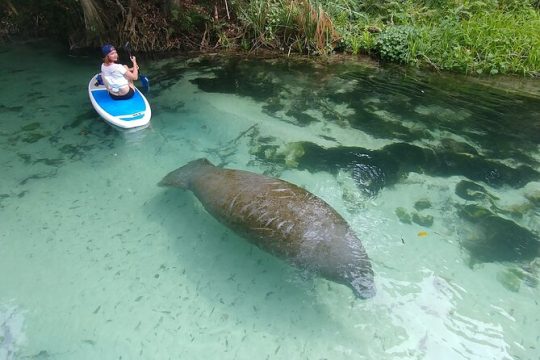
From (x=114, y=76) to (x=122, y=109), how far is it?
63cm

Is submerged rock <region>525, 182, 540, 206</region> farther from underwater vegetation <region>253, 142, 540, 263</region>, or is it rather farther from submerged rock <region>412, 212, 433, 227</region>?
submerged rock <region>412, 212, 433, 227</region>

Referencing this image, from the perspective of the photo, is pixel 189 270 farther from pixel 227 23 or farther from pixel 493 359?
pixel 227 23

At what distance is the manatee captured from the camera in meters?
3.67

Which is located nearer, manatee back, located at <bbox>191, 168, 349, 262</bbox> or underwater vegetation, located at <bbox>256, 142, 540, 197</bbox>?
manatee back, located at <bbox>191, 168, 349, 262</bbox>

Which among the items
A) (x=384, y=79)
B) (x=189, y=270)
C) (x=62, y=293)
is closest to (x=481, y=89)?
(x=384, y=79)

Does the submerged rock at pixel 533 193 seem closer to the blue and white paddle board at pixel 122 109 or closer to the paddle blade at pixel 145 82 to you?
the blue and white paddle board at pixel 122 109

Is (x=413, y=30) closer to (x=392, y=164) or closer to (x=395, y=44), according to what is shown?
(x=395, y=44)

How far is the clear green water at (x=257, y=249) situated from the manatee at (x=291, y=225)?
1.73ft

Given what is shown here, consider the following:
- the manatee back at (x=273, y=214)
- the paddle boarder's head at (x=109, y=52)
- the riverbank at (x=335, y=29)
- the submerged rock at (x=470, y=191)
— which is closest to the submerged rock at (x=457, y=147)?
the submerged rock at (x=470, y=191)

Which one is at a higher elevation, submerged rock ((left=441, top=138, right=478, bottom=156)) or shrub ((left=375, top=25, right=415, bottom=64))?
shrub ((left=375, top=25, right=415, bottom=64))

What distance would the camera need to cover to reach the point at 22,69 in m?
9.58

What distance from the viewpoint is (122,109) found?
697 cm

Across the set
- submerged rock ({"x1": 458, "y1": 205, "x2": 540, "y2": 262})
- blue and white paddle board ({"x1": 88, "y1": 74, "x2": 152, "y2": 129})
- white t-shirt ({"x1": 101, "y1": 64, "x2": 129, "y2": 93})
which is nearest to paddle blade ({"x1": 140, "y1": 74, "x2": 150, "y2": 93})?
blue and white paddle board ({"x1": 88, "y1": 74, "x2": 152, "y2": 129})

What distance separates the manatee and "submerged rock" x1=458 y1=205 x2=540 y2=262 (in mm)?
1842
